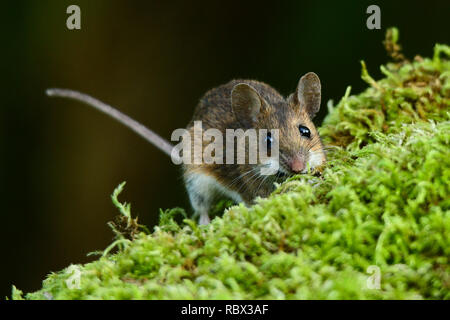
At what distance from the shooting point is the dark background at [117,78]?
667 cm

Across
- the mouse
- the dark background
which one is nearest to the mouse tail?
the mouse

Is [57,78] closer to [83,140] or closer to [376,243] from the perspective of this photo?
[83,140]

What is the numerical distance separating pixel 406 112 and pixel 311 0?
404 centimetres

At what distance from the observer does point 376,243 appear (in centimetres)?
161

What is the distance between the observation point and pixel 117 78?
7.80 meters

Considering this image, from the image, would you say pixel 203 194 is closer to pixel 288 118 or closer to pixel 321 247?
pixel 288 118

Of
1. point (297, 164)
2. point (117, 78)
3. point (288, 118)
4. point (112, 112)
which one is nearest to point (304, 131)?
point (288, 118)

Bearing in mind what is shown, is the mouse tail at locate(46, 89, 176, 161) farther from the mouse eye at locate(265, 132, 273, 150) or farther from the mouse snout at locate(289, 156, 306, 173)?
the mouse snout at locate(289, 156, 306, 173)

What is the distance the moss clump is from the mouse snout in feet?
2.80

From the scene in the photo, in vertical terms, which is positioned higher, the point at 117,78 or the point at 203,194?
the point at 117,78

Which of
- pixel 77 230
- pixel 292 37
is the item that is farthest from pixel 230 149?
pixel 77 230

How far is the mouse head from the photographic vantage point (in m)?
2.98

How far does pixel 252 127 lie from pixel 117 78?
489 cm
